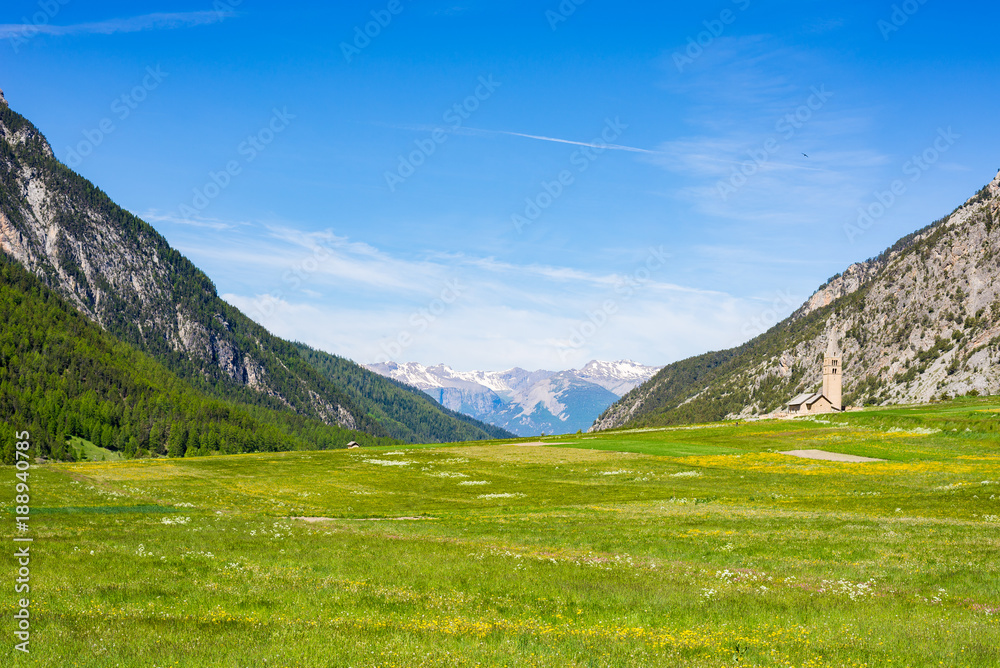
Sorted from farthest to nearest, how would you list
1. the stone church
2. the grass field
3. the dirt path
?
the stone church < the dirt path < the grass field

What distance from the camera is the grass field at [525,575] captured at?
15.2 metres

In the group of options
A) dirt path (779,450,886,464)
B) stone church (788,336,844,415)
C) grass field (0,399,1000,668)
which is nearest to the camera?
grass field (0,399,1000,668)

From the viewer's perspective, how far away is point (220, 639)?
1528 cm

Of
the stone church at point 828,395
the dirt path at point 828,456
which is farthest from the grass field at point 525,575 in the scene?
the stone church at point 828,395

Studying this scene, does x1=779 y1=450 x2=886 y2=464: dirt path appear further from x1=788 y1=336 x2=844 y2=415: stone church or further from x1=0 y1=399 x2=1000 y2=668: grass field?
x1=788 y1=336 x2=844 y2=415: stone church

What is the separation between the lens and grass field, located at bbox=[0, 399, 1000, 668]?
15234 mm

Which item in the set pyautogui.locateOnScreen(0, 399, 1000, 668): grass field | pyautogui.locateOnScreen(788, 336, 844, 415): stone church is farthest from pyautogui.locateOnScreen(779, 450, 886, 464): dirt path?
pyautogui.locateOnScreen(788, 336, 844, 415): stone church

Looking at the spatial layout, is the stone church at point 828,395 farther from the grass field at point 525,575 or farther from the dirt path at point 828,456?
the grass field at point 525,575

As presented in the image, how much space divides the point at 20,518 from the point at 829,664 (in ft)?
130

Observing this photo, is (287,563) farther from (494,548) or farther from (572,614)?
(572,614)

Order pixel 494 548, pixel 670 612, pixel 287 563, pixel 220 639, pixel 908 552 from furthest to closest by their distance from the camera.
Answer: pixel 494 548
pixel 908 552
pixel 287 563
pixel 670 612
pixel 220 639

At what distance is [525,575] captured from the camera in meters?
24.9

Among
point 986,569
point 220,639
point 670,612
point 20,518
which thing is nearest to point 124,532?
point 20,518

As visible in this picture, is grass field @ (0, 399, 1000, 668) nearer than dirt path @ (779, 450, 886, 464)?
Yes
